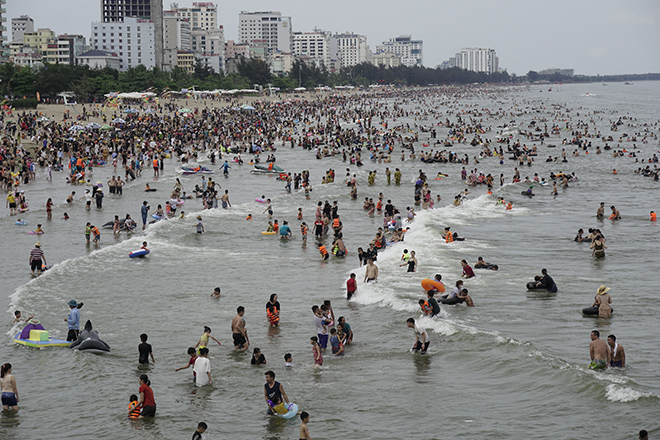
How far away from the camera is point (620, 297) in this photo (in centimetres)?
1833

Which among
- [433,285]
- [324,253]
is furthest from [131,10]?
[433,285]

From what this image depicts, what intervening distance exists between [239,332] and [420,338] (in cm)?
378

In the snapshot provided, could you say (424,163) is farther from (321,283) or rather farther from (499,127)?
(499,127)

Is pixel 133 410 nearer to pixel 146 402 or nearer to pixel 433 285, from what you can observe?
pixel 146 402

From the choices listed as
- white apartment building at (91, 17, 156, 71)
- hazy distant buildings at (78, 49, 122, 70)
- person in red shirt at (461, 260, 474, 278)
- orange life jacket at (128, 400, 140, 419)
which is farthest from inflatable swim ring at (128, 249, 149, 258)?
white apartment building at (91, 17, 156, 71)

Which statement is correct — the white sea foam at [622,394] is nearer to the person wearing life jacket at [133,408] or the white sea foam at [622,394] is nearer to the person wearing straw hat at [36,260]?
the person wearing life jacket at [133,408]

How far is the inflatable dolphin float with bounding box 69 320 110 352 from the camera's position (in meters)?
14.6

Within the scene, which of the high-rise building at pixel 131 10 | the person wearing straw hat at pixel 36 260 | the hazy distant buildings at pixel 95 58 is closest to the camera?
the person wearing straw hat at pixel 36 260

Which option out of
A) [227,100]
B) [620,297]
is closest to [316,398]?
[620,297]

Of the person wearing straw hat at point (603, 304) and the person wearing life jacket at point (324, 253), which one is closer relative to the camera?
the person wearing straw hat at point (603, 304)

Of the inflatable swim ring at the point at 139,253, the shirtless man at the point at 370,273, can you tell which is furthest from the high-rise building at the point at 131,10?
the shirtless man at the point at 370,273

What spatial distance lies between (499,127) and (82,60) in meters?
95.7

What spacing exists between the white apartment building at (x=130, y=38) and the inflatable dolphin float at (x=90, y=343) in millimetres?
157996

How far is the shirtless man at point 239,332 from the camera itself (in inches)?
575
